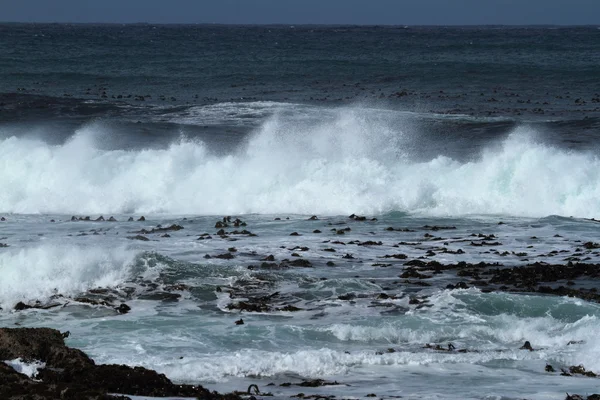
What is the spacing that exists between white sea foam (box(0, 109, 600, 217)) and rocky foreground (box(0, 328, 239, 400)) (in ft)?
56.1

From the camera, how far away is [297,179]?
30.8m

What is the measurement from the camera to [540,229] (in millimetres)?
24125

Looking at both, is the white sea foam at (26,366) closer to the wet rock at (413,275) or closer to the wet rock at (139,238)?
the wet rock at (413,275)

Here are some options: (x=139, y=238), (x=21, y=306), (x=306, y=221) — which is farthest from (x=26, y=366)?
(x=306, y=221)

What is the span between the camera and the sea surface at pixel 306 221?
1372cm

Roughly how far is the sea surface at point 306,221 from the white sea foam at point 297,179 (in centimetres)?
9

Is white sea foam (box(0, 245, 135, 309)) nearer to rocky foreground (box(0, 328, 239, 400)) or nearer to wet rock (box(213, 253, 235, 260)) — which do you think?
wet rock (box(213, 253, 235, 260))

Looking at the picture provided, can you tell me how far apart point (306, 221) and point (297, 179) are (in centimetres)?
511

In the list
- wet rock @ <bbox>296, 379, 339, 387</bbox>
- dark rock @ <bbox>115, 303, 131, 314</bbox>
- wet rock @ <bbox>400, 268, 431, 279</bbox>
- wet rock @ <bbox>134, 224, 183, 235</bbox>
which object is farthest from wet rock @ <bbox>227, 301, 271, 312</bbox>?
wet rock @ <bbox>134, 224, 183, 235</bbox>

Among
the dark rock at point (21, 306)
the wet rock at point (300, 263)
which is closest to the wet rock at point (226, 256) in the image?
the wet rock at point (300, 263)

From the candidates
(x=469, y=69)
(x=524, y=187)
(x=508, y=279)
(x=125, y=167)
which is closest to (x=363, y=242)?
(x=508, y=279)

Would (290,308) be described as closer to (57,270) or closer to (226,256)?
(226,256)

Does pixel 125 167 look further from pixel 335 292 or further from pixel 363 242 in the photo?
pixel 335 292

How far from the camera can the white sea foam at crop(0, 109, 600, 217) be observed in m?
28.7
